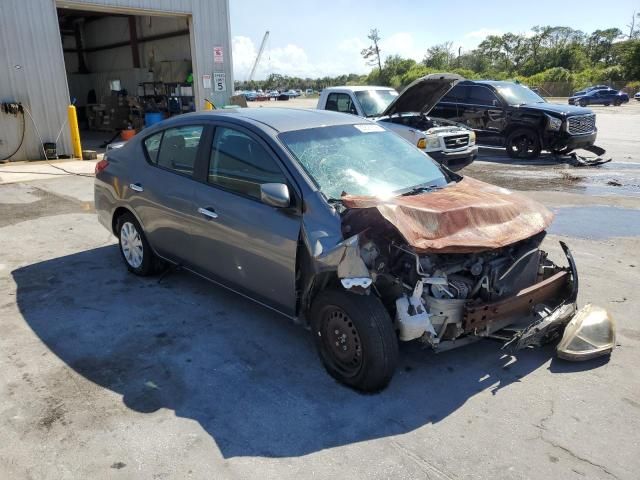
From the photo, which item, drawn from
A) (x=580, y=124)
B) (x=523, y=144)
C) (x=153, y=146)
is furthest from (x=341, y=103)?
(x=153, y=146)

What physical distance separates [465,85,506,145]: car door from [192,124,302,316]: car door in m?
11.0

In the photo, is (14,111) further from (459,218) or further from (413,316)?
(413,316)

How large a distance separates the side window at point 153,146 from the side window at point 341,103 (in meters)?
7.02

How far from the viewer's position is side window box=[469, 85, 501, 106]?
13453 mm

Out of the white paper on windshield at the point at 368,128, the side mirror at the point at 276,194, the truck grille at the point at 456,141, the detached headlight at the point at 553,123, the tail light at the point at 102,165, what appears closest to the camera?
the side mirror at the point at 276,194

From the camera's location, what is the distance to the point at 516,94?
1363 centimetres

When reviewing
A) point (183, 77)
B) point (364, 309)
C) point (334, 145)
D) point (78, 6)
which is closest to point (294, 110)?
point (334, 145)

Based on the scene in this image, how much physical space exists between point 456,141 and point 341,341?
7.83 m

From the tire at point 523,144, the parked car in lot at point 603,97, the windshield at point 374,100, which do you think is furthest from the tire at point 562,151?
the parked car in lot at point 603,97

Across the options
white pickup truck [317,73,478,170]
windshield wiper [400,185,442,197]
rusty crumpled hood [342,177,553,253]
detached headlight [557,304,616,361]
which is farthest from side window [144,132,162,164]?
white pickup truck [317,73,478,170]

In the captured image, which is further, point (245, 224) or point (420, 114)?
point (420, 114)

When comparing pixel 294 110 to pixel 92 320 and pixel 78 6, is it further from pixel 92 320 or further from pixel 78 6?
pixel 78 6

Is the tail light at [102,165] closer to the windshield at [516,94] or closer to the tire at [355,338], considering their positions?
the tire at [355,338]

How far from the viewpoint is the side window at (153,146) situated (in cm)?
485
